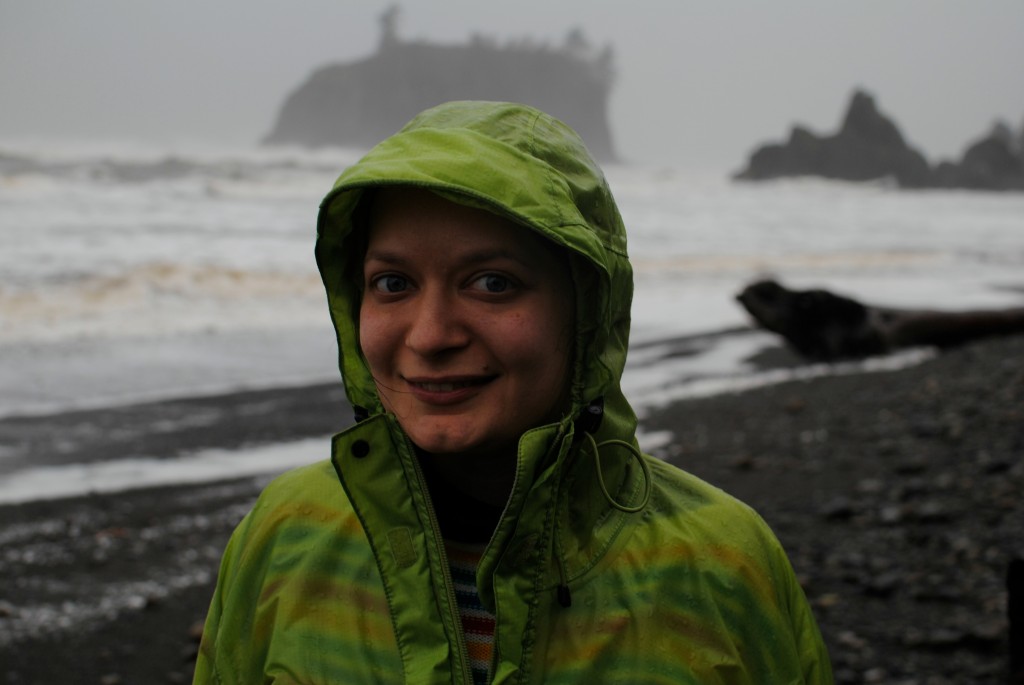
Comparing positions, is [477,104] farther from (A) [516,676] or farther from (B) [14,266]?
(B) [14,266]

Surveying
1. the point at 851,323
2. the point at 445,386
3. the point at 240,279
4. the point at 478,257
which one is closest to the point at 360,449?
the point at 445,386

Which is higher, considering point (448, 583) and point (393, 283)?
point (393, 283)

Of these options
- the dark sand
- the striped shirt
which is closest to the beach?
the dark sand

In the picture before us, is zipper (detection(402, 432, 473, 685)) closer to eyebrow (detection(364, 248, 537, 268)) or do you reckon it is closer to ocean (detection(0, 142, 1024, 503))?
eyebrow (detection(364, 248, 537, 268))

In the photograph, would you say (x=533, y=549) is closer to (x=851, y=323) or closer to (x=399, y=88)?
(x=851, y=323)

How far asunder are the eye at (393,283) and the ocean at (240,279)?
524cm

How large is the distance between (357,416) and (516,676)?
2.10ft

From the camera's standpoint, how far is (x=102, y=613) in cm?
473

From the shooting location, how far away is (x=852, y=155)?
72.8 meters

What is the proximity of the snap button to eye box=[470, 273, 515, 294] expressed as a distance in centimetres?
34

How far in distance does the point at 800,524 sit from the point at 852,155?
72.3m

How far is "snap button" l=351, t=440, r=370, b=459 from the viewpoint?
72.7 inches

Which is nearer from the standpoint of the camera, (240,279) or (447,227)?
(447,227)

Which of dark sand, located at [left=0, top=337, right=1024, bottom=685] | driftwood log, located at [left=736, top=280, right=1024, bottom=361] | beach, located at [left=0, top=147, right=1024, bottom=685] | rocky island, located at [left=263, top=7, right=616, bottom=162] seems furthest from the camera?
rocky island, located at [left=263, top=7, right=616, bottom=162]
